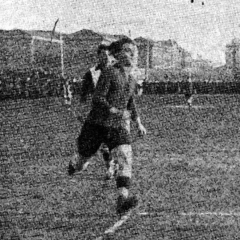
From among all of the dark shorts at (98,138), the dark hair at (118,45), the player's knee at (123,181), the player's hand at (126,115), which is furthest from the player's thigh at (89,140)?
the dark hair at (118,45)

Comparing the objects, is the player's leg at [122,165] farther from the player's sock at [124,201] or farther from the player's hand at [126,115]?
the player's hand at [126,115]

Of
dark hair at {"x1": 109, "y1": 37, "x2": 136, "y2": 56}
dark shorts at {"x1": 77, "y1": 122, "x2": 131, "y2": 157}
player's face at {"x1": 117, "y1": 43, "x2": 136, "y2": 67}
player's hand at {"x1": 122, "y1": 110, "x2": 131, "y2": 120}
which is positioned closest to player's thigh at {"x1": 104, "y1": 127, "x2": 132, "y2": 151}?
dark shorts at {"x1": 77, "y1": 122, "x2": 131, "y2": 157}

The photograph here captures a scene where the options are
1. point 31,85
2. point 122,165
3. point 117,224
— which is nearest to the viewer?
point 117,224

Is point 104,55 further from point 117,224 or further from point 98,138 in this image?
point 117,224

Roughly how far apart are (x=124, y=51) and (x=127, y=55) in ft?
0.17

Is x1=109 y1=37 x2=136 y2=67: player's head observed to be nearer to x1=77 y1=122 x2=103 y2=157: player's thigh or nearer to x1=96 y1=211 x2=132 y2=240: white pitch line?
x1=77 y1=122 x2=103 y2=157: player's thigh

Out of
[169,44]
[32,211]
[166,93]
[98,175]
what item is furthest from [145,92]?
[169,44]

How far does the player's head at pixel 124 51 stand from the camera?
5383mm

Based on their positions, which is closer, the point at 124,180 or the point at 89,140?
the point at 124,180

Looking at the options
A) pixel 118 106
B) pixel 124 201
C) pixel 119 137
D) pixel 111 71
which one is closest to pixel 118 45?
pixel 111 71

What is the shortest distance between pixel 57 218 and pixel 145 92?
94.0 feet

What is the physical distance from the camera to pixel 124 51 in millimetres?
5402

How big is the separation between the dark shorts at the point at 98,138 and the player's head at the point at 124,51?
0.73 m

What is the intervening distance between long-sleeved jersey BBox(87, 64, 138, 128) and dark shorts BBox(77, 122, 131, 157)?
8 centimetres
